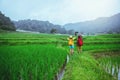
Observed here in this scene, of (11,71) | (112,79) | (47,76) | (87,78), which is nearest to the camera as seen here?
(11,71)

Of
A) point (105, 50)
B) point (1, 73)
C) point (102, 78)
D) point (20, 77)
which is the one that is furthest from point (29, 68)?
point (105, 50)

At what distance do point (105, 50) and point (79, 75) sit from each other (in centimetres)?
793

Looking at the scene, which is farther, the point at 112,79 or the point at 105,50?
the point at 105,50

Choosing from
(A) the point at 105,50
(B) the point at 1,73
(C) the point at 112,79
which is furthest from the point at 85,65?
(A) the point at 105,50

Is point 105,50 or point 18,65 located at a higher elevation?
Answer: point 18,65

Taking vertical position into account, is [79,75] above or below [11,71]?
below

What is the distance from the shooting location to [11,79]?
3.87m

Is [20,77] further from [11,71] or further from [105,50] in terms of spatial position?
[105,50]

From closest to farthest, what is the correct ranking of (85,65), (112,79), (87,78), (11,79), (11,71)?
(11,79) < (11,71) < (87,78) < (112,79) < (85,65)

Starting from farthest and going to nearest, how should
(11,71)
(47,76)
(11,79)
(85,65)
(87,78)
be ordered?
(85,65)
(87,78)
(47,76)
(11,71)
(11,79)

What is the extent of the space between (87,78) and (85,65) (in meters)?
1.63

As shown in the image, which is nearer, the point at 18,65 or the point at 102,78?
the point at 18,65

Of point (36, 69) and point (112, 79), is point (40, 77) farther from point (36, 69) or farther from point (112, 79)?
point (112, 79)

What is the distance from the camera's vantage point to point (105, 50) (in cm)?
1280
